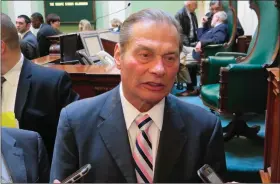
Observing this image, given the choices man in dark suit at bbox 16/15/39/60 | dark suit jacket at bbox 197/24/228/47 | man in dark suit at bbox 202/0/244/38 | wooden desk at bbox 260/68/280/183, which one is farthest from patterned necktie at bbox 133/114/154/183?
man in dark suit at bbox 202/0/244/38

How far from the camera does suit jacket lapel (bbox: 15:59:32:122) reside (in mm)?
1737

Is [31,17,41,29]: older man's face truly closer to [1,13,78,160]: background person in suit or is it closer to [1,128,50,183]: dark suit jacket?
[1,13,78,160]: background person in suit

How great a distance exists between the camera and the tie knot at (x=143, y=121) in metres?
1.04

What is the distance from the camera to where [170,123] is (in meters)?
1.04

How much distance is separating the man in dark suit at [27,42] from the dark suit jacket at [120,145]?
8.99ft

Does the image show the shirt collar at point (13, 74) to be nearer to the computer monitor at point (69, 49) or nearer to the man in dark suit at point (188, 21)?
the computer monitor at point (69, 49)

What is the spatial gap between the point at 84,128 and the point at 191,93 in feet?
13.8

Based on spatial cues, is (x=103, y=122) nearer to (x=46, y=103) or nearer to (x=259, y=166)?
(x=46, y=103)

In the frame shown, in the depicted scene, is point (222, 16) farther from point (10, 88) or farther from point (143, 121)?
point (143, 121)

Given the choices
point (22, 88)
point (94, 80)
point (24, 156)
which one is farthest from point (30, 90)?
point (94, 80)

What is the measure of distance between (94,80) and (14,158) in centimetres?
144

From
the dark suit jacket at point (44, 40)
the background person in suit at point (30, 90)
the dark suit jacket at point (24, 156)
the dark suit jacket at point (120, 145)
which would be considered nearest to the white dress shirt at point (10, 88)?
the background person in suit at point (30, 90)

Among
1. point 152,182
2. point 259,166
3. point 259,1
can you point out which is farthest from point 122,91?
point 259,1

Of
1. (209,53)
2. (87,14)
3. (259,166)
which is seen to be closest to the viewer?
(259,166)
